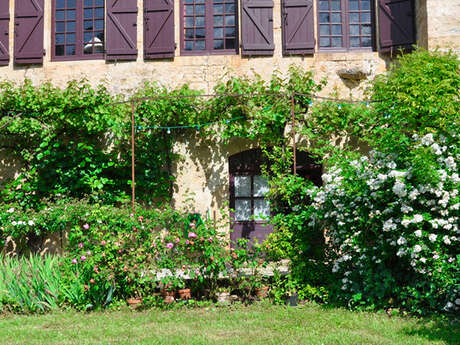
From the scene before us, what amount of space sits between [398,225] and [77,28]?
20.6 ft

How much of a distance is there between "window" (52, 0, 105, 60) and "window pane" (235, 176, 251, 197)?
10.5 feet

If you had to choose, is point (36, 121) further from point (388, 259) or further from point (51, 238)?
point (388, 259)

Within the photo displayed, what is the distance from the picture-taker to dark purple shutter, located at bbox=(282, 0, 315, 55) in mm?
8078

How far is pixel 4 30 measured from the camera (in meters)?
8.41

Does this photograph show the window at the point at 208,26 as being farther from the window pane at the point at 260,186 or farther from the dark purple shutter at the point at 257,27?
the window pane at the point at 260,186

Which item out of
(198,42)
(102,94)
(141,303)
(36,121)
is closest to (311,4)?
(198,42)

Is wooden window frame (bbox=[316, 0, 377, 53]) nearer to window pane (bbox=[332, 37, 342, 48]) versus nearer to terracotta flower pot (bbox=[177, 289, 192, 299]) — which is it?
window pane (bbox=[332, 37, 342, 48])

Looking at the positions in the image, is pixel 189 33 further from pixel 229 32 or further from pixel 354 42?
pixel 354 42

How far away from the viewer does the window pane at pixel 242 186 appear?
329 inches

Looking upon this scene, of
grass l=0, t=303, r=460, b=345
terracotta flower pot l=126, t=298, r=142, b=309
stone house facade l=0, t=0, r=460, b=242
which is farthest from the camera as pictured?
stone house facade l=0, t=0, r=460, b=242

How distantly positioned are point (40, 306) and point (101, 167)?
2879mm

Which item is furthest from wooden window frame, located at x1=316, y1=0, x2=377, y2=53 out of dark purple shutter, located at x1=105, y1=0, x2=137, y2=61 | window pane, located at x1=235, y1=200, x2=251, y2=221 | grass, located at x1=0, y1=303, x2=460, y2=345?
grass, located at x1=0, y1=303, x2=460, y2=345

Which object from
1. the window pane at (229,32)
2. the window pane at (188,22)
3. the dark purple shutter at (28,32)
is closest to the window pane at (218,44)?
the window pane at (229,32)

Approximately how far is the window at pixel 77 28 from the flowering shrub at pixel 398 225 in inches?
194
